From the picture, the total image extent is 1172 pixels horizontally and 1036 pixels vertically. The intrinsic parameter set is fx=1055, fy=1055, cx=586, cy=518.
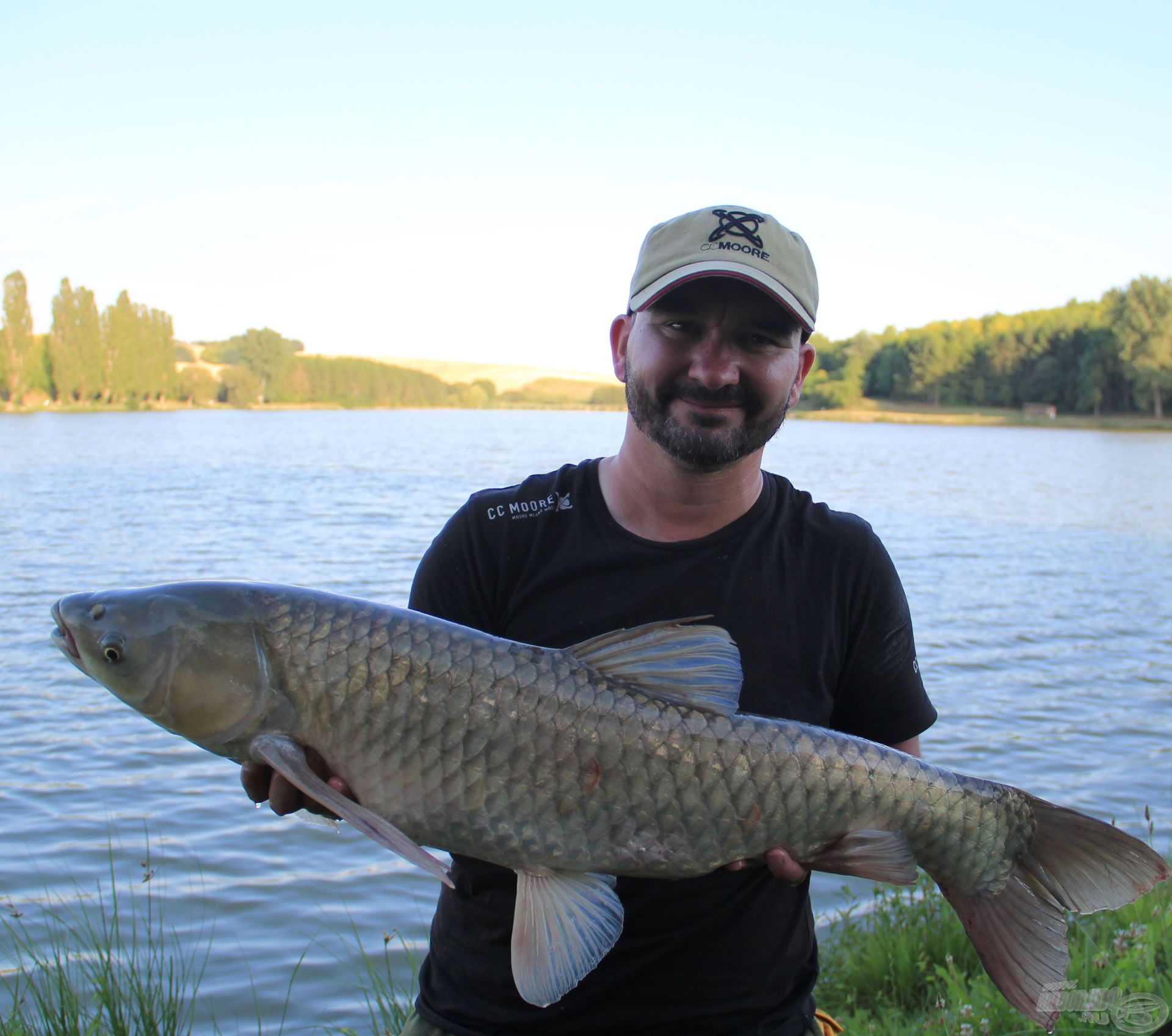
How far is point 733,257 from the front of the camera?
2566 mm

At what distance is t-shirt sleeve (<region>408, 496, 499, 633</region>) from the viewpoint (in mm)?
2553

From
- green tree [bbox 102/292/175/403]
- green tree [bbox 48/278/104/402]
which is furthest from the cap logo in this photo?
green tree [bbox 102/292/175/403]

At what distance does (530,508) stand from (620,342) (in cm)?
65

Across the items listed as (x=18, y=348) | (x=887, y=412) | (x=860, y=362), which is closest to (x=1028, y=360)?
(x=887, y=412)

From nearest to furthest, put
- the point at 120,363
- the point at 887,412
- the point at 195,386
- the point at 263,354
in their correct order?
the point at 120,363 < the point at 887,412 < the point at 195,386 < the point at 263,354

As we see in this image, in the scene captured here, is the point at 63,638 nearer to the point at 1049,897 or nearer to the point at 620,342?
the point at 620,342

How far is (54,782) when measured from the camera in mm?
7570

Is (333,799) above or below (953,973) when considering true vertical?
above

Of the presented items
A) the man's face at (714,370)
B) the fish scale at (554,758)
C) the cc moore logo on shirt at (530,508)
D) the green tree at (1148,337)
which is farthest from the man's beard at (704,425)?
the green tree at (1148,337)

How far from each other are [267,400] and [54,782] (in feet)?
389

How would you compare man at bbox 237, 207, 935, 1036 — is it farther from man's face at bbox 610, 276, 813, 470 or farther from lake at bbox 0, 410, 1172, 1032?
lake at bbox 0, 410, 1172, 1032

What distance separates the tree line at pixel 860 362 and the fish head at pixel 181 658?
3419 inches

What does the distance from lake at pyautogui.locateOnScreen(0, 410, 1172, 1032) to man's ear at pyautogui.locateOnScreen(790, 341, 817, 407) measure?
3525 millimetres

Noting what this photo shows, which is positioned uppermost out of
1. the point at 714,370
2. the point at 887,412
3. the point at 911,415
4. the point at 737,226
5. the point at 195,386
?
the point at 195,386
